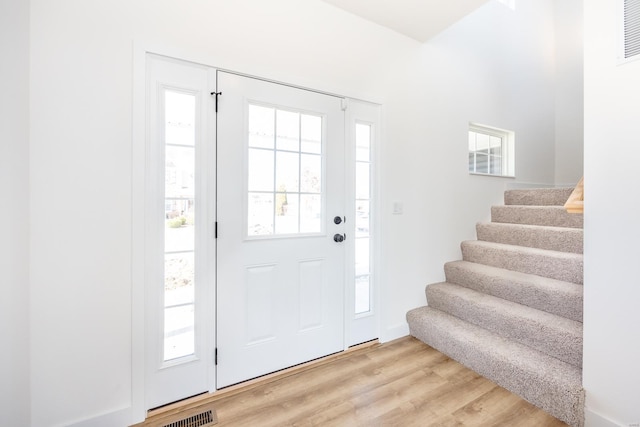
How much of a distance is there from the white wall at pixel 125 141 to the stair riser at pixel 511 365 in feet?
1.20

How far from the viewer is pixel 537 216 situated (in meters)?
2.91

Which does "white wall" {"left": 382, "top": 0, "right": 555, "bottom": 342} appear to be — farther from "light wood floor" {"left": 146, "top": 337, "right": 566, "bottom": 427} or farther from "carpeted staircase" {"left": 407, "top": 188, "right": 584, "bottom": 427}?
"light wood floor" {"left": 146, "top": 337, "right": 566, "bottom": 427}

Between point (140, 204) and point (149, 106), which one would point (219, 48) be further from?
point (140, 204)

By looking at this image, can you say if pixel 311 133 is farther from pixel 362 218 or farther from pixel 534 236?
pixel 534 236

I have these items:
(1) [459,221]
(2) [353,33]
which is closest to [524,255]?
(1) [459,221]

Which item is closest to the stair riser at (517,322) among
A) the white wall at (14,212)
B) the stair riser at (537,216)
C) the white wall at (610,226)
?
the white wall at (610,226)

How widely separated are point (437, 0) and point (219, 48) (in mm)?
1702

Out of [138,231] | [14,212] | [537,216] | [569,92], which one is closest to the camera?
[14,212]

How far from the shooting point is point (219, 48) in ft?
5.83

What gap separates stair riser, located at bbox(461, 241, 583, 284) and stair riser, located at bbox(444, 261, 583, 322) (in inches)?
3.0

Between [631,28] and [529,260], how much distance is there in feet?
5.62

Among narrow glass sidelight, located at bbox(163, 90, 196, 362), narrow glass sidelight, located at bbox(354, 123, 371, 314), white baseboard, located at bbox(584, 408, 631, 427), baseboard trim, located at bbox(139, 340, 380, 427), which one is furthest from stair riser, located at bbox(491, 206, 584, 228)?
narrow glass sidelight, located at bbox(163, 90, 196, 362)

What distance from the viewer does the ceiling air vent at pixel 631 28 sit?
136cm

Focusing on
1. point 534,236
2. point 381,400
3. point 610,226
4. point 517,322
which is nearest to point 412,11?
point 610,226
